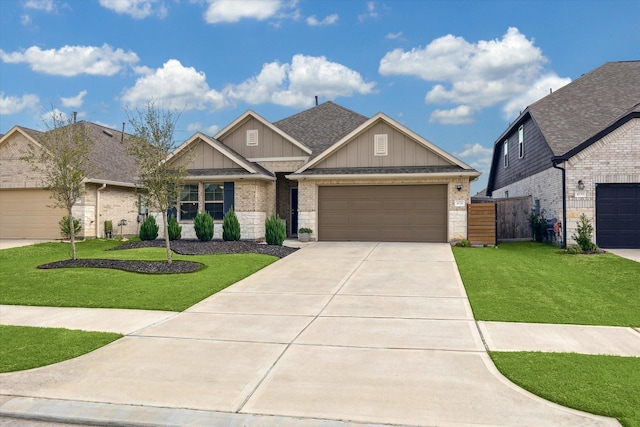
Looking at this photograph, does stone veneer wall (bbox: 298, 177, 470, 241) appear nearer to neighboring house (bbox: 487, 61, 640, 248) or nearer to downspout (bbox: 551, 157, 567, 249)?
downspout (bbox: 551, 157, 567, 249)

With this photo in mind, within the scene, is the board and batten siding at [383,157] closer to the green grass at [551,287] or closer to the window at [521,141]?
the green grass at [551,287]

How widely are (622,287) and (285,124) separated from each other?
19241mm

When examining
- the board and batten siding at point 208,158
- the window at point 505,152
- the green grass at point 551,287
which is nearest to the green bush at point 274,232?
the board and batten siding at point 208,158

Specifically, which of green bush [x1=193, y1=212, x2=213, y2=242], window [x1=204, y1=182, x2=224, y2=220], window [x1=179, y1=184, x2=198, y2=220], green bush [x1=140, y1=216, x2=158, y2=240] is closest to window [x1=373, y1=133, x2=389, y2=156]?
window [x1=204, y1=182, x2=224, y2=220]

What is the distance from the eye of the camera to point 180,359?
551cm

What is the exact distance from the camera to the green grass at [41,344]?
548 cm

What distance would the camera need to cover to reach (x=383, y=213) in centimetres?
1830

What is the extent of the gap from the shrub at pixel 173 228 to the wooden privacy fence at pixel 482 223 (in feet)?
38.9

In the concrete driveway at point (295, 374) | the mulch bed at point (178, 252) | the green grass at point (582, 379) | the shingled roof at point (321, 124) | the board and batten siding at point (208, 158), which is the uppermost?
the shingled roof at point (321, 124)

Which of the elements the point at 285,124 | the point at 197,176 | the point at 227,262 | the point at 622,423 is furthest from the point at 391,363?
the point at 285,124

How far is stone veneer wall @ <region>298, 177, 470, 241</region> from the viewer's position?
17547mm

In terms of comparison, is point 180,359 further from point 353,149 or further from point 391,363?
point 353,149

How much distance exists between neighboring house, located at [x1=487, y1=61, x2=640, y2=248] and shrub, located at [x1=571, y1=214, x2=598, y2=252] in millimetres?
218

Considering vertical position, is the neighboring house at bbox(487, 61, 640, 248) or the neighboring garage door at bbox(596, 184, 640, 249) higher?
the neighboring house at bbox(487, 61, 640, 248)
